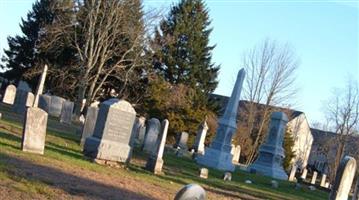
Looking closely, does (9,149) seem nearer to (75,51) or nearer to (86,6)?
(86,6)

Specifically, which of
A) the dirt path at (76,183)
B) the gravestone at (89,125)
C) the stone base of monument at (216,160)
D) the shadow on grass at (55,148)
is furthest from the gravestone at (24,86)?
the dirt path at (76,183)

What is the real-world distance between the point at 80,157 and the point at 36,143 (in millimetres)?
1688

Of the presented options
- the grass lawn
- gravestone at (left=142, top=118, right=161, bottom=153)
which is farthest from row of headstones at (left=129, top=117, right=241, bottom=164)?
the grass lawn

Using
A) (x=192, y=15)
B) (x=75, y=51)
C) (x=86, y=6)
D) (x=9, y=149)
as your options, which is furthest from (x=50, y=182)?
(x=192, y=15)

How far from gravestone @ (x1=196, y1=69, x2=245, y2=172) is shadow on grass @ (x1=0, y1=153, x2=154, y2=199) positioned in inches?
604

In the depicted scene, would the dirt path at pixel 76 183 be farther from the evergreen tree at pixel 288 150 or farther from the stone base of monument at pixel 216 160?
the evergreen tree at pixel 288 150

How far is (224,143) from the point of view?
26.4 meters

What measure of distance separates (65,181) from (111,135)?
5643mm

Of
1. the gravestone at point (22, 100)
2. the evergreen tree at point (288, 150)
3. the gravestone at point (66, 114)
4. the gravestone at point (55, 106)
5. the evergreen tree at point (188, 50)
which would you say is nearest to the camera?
the gravestone at point (66, 114)

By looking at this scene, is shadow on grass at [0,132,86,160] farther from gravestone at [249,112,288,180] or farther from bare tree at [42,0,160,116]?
bare tree at [42,0,160,116]

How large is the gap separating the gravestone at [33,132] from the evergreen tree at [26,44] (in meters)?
33.6

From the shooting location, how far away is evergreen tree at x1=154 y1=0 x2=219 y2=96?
45062 mm

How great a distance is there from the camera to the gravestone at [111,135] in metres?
14.6

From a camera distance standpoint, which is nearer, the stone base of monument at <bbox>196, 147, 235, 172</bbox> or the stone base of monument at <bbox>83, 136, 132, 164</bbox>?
the stone base of monument at <bbox>83, 136, 132, 164</bbox>
